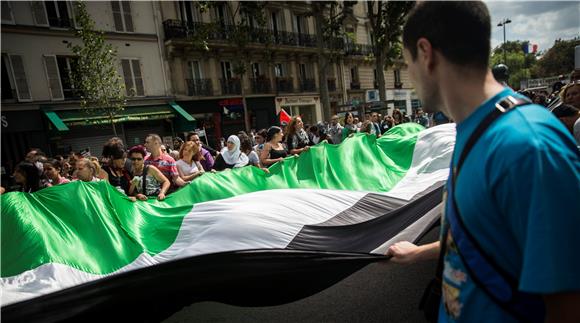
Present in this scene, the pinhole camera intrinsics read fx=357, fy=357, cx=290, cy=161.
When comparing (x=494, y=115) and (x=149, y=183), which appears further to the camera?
(x=149, y=183)

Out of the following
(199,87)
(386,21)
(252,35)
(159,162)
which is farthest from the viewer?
(252,35)

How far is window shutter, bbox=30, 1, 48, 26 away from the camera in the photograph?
16.2 m

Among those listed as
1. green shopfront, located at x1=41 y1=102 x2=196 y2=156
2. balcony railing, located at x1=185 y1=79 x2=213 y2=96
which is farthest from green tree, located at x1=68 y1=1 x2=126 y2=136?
balcony railing, located at x1=185 y1=79 x2=213 y2=96

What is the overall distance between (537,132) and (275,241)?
1.87 meters

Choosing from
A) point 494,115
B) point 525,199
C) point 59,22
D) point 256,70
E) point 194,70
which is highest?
point 59,22

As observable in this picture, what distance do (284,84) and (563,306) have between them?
25.6 m

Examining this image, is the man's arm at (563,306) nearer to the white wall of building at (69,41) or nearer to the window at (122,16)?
the white wall of building at (69,41)

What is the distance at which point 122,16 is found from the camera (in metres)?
18.7

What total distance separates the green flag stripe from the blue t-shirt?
7.34 feet

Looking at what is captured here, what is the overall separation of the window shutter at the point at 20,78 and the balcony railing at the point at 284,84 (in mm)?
14441

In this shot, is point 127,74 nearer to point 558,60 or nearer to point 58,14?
point 58,14

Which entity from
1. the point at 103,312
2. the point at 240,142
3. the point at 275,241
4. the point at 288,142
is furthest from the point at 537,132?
the point at 288,142

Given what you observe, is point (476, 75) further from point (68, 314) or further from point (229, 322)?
point (229, 322)

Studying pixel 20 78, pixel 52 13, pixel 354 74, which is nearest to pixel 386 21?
pixel 354 74
